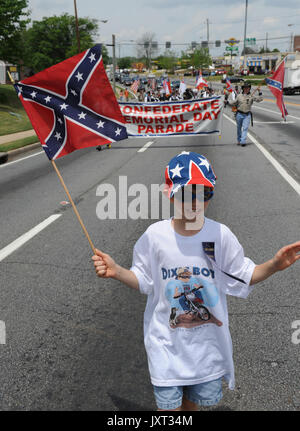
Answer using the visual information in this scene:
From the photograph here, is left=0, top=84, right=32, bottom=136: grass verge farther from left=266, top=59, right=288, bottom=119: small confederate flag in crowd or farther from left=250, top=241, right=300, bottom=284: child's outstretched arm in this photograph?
left=250, top=241, right=300, bottom=284: child's outstretched arm

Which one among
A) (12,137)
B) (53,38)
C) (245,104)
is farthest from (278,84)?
(53,38)

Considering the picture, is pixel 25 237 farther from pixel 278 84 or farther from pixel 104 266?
pixel 278 84

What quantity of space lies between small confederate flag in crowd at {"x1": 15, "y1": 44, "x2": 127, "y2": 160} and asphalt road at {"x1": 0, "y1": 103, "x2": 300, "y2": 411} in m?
1.68

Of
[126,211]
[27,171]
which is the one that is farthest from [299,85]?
[126,211]

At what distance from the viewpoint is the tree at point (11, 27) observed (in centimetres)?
2930

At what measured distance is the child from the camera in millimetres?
2096

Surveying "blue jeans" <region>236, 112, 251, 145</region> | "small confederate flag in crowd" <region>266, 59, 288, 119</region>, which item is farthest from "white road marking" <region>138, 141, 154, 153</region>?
"small confederate flag in crowd" <region>266, 59, 288, 119</region>

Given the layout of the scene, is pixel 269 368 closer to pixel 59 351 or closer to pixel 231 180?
pixel 59 351

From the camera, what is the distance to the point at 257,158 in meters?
12.5

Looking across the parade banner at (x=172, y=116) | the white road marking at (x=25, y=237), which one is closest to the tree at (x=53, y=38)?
the parade banner at (x=172, y=116)

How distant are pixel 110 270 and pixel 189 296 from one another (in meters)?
0.44

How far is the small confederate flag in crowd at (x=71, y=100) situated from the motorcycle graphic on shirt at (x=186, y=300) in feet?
5.75

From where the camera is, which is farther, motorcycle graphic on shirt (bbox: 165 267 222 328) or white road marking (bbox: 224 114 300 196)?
white road marking (bbox: 224 114 300 196)

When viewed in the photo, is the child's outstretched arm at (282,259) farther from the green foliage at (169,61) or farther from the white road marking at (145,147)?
the green foliage at (169,61)
